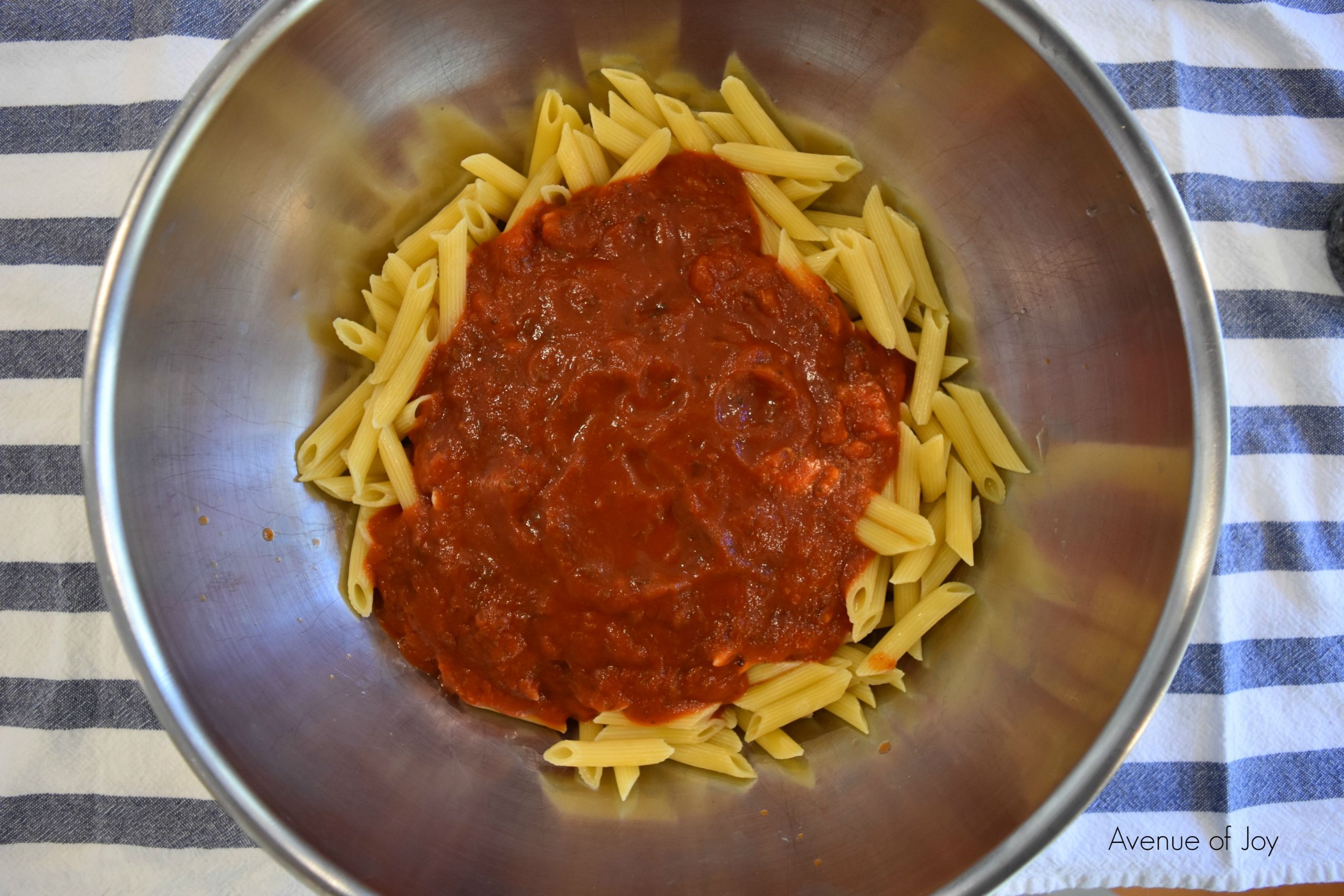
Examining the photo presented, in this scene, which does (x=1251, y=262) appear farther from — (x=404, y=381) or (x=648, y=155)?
(x=404, y=381)

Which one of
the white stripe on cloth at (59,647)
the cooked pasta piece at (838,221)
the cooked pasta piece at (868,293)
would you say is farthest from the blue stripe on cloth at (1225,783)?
the white stripe on cloth at (59,647)

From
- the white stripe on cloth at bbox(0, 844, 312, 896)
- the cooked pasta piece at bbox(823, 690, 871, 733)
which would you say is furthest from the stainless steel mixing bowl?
the white stripe on cloth at bbox(0, 844, 312, 896)

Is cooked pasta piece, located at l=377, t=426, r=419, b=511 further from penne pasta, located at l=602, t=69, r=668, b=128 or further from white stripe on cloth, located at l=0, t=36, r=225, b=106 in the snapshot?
white stripe on cloth, located at l=0, t=36, r=225, b=106

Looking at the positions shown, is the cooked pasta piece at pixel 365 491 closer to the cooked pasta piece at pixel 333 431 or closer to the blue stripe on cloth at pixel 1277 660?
the cooked pasta piece at pixel 333 431

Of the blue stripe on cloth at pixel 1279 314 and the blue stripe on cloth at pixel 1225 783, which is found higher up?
the blue stripe on cloth at pixel 1279 314

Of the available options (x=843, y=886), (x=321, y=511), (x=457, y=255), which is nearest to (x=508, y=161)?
(x=457, y=255)

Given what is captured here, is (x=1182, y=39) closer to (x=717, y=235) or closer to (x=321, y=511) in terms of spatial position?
(x=717, y=235)

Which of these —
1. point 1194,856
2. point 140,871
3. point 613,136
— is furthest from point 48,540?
point 1194,856
